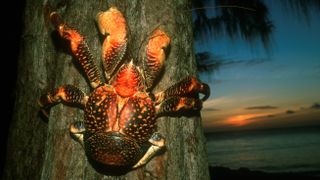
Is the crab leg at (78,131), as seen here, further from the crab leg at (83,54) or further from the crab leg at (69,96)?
the crab leg at (83,54)

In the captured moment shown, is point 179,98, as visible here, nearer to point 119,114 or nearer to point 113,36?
point 119,114

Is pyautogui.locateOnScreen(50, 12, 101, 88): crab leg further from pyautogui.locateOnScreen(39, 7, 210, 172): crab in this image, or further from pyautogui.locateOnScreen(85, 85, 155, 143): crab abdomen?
pyautogui.locateOnScreen(85, 85, 155, 143): crab abdomen

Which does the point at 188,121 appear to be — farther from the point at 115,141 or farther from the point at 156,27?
the point at 156,27

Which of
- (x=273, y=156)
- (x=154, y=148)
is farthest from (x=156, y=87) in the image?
(x=273, y=156)

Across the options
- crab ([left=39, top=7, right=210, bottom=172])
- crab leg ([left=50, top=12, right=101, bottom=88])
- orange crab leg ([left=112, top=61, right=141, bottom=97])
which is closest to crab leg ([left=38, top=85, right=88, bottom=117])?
crab ([left=39, top=7, right=210, bottom=172])

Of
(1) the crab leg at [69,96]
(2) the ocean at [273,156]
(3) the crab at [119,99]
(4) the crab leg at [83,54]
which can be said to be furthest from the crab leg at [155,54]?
(2) the ocean at [273,156]

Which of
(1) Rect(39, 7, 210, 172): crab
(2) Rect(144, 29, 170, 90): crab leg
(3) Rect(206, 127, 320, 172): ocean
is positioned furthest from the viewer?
(3) Rect(206, 127, 320, 172): ocean

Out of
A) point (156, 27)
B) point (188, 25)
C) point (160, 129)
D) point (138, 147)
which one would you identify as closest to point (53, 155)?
point (138, 147)

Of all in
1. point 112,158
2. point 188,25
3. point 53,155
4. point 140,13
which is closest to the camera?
point 112,158

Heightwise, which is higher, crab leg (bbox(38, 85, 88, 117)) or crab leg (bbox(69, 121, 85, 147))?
crab leg (bbox(38, 85, 88, 117))
